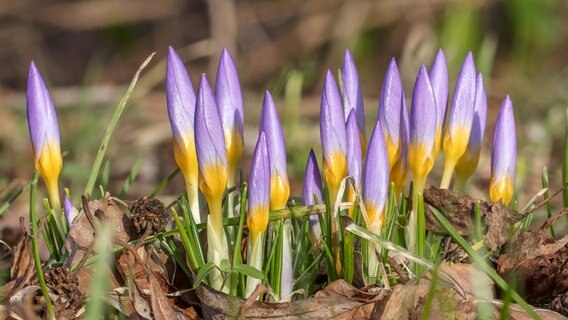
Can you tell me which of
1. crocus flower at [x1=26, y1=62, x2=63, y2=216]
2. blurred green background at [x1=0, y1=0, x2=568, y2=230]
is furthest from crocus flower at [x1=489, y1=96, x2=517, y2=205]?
blurred green background at [x1=0, y1=0, x2=568, y2=230]

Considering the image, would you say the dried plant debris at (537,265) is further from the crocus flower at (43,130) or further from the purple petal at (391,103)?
the crocus flower at (43,130)

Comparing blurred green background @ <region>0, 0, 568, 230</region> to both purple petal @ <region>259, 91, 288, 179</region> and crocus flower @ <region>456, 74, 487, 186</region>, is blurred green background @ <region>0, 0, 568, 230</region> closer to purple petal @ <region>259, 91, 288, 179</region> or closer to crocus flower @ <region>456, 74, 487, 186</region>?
crocus flower @ <region>456, 74, 487, 186</region>

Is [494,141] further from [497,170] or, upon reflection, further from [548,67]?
[548,67]

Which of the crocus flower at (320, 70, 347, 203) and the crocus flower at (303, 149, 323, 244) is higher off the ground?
the crocus flower at (320, 70, 347, 203)

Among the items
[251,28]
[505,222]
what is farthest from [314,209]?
[251,28]

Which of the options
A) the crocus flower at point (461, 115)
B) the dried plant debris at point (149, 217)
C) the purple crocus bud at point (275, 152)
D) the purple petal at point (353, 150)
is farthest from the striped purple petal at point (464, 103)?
the dried plant debris at point (149, 217)

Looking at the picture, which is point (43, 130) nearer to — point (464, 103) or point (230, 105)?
point (230, 105)
